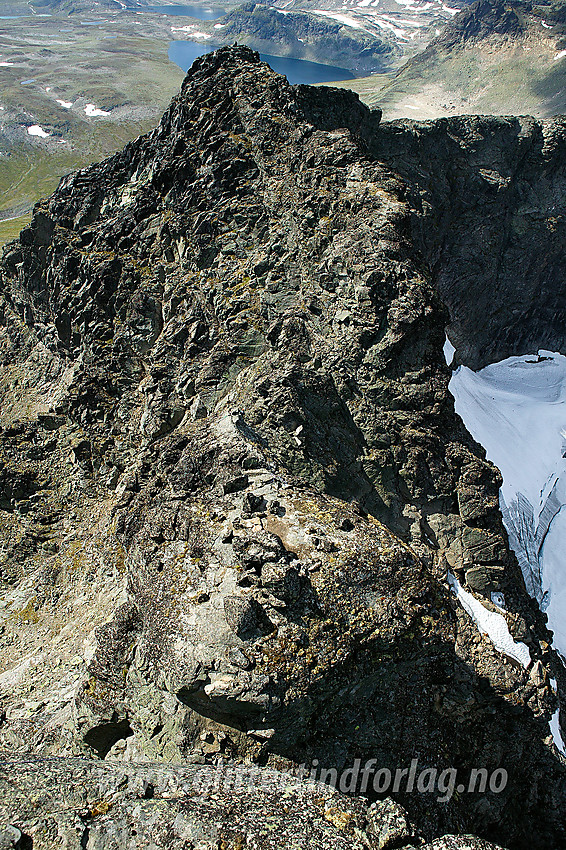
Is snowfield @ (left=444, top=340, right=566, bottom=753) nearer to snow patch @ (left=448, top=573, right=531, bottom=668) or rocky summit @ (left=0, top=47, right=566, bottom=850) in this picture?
snow patch @ (left=448, top=573, right=531, bottom=668)

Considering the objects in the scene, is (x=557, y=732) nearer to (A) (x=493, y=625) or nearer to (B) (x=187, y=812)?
(A) (x=493, y=625)

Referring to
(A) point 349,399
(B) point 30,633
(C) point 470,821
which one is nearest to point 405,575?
(C) point 470,821

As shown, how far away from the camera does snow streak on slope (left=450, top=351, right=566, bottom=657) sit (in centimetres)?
4575

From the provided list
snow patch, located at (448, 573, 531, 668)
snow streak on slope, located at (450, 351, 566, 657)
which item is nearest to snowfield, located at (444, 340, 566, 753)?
snow streak on slope, located at (450, 351, 566, 657)

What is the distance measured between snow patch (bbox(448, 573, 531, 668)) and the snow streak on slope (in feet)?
72.1

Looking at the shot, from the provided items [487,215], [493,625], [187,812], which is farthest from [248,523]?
[487,215]

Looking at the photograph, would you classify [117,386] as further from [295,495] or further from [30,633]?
[295,495]

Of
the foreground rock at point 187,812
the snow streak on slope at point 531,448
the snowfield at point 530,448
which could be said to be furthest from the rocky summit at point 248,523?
the snow streak on slope at point 531,448

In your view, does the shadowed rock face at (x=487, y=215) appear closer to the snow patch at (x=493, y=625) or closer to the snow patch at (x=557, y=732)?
the snow patch at (x=493, y=625)

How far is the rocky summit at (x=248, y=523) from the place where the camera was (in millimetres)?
11906

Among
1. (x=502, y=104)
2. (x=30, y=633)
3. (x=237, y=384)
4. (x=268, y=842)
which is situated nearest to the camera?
(x=268, y=842)

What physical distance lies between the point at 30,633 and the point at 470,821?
55.5 ft

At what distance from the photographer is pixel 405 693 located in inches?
537

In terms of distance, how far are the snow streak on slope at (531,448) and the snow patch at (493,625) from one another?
72.1 feet
